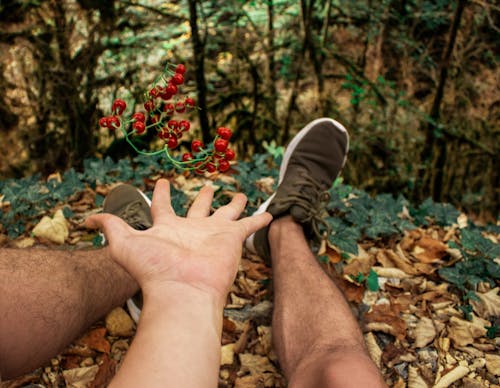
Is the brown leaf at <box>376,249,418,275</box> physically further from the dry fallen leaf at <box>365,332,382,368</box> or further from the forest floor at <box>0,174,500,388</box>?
the dry fallen leaf at <box>365,332,382,368</box>

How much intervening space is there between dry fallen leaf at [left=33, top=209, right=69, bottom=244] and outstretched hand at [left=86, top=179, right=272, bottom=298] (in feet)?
3.81

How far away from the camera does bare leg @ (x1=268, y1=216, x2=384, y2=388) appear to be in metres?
0.98

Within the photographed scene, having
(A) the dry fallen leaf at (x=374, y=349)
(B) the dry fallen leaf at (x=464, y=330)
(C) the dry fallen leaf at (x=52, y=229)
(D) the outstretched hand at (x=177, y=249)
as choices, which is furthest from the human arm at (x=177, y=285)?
(C) the dry fallen leaf at (x=52, y=229)

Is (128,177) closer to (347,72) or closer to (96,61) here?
(96,61)

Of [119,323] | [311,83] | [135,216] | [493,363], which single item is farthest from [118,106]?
[311,83]

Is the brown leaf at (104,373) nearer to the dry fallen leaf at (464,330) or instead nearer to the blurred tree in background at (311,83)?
the dry fallen leaf at (464,330)

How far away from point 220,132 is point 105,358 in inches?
35.9

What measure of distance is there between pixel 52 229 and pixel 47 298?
89 centimetres

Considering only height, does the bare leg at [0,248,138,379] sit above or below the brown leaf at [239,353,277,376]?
above

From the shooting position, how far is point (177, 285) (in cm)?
81

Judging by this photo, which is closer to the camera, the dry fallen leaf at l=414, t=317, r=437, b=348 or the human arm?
the human arm

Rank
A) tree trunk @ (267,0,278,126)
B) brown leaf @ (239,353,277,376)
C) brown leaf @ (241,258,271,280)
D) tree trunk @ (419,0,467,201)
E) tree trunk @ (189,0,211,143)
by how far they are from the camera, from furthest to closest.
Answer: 1. tree trunk @ (267,0,278,126)
2. tree trunk @ (419,0,467,201)
3. tree trunk @ (189,0,211,143)
4. brown leaf @ (241,258,271,280)
5. brown leaf @ (239,353,277,376)

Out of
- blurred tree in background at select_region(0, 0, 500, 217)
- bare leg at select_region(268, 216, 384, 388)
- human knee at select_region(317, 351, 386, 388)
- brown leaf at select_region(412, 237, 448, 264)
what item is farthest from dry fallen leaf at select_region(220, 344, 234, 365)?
blurred tree in background at select_region(0, 0, 500, 217)

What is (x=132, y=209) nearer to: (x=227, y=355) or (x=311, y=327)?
(x=227, y=355)
